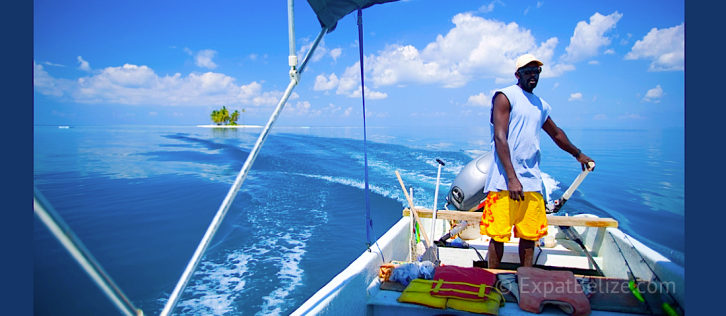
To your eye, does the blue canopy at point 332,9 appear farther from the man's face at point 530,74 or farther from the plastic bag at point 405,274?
the plastic bag at point 405,274

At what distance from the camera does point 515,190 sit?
6.47 ft

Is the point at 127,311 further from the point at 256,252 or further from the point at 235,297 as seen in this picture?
the point at 256,252

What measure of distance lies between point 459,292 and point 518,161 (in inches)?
30.8

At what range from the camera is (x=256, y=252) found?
4637 mm

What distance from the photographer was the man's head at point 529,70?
204 centimetres

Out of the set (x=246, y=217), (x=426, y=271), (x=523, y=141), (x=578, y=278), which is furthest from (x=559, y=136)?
(x=246, y=217)

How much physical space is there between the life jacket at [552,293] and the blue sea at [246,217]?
1808 millimetres

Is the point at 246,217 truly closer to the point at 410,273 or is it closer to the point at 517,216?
the point at 410,273

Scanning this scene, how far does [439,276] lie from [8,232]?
1739 millimetres

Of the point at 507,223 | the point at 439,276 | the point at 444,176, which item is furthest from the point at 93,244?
the point at 444,176

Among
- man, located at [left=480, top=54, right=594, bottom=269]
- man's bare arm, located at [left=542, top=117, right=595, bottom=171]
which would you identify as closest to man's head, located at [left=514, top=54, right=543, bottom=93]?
man, located at [left=480, top=54, right=594, bottom=269]

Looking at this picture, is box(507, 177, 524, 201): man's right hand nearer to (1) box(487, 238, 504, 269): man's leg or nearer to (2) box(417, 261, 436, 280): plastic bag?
(1) box(487, 238, 504, 269): man's leg

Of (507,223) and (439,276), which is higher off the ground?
(507,223)

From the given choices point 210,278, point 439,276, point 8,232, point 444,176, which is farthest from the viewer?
point 444,176
